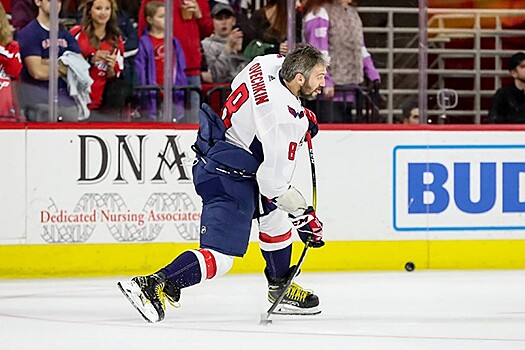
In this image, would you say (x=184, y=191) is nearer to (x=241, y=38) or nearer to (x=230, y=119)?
(x=241, y=38)

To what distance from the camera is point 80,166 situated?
23.8 ft

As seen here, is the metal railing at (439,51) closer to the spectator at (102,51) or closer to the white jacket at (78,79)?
the spectator at (102,51)

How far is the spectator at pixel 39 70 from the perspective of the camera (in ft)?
23.8

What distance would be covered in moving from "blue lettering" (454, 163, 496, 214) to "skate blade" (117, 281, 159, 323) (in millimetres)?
3135

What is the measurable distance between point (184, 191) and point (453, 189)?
65.1 inches

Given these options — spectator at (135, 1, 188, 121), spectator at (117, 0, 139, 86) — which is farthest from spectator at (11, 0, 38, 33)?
spectator at (135, 1, 188, 121)

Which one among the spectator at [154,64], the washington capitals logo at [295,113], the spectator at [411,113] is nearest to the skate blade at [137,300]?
the washington capitals logo at [295,113]

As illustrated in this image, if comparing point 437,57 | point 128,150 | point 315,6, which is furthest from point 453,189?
point 128,150

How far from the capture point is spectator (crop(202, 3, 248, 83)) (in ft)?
24.8

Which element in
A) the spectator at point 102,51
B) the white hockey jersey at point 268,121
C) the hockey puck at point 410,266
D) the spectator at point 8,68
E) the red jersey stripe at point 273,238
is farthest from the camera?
the hockey puck at point 410,266

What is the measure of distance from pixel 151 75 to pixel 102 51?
324 millimetres

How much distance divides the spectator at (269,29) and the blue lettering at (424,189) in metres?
1.08

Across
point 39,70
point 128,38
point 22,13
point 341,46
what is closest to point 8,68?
point 39,70

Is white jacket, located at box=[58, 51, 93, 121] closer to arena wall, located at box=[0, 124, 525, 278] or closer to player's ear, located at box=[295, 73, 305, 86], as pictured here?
arena wall, located at box=[0, 124, 525, 278]
